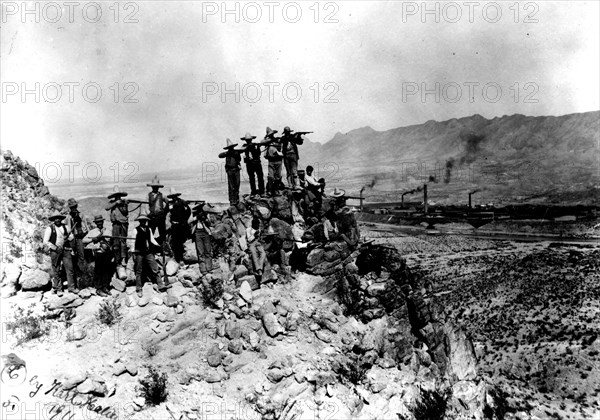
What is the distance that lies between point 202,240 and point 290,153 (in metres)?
4.57

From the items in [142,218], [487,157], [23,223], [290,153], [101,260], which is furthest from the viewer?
[487,157]

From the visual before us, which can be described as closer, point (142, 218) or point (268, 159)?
point (142, 218)

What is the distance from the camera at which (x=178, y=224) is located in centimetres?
1038

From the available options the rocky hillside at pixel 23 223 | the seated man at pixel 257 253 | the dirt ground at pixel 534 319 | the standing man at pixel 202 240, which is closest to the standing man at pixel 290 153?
the seated man at pixel 257 253

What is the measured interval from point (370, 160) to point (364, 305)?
161488 mm

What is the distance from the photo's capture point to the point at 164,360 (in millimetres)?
7820

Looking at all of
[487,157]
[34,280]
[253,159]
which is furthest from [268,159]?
[487,157]

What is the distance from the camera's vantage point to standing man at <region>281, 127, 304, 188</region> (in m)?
12.9

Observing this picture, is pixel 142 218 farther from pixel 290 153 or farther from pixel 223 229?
pixel 290 153

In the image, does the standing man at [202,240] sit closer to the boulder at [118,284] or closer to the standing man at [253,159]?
the boulder at [118,284]

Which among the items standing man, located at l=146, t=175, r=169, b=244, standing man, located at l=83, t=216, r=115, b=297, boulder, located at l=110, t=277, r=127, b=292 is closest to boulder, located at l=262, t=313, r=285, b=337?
boulder, located at l=110, t=277, r=127, b=292

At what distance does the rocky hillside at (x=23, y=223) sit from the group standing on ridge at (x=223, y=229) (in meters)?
0.76

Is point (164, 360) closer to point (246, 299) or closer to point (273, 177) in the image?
point (246, 299)

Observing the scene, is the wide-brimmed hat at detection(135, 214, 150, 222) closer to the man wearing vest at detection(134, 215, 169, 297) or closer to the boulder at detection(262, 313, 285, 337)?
the man wearing vest at detection(134, 215, 169, 297)
